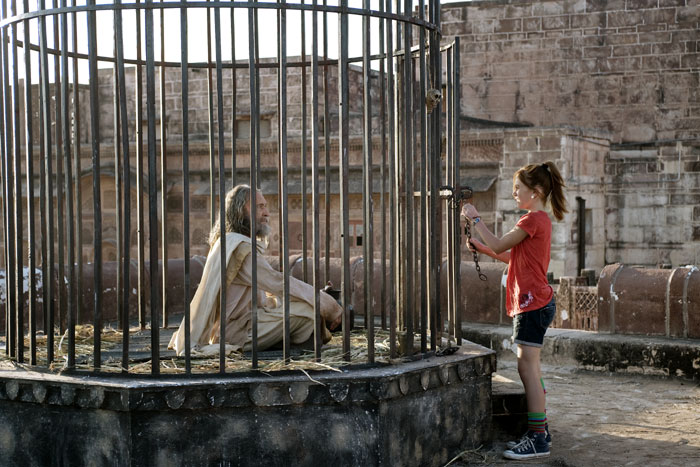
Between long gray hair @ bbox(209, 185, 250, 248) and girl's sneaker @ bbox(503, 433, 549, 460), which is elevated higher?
long gray hair @ bbox(209, 185, 250, 248)

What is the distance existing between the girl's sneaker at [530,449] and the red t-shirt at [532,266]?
63 cm

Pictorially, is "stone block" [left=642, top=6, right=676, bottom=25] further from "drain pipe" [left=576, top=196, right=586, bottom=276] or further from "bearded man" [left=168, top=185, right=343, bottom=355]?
"bearded man" [left=168, top=185, right=343, bottom=355]

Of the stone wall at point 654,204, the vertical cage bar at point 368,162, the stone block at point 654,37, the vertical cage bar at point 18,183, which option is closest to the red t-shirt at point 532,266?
the vertical cage bar at point 368,162

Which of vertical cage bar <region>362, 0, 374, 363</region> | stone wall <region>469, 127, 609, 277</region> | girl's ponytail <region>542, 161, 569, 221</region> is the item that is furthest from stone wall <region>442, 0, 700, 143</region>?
vertical cage bar <region>362, 0, 374, 363</region>

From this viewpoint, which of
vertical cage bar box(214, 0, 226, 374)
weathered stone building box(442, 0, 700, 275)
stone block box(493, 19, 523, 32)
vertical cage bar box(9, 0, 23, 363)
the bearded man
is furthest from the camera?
stone block box(493, 19, 523, 32)

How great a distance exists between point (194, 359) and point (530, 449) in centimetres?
175

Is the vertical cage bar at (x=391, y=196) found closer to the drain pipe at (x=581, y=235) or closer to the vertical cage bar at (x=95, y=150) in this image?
the vertical cage bar at (x=95, y=150)

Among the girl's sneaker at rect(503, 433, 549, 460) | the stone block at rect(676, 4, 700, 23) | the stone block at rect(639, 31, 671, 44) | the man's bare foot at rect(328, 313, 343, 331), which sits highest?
the stone block at rect(676, 4, 700, 23)

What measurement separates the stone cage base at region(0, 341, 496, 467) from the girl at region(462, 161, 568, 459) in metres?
0.68

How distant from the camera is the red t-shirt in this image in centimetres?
473

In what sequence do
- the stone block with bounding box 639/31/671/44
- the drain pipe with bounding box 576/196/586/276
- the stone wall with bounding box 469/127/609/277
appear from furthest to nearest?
the stone block with bounding box 639/31/671/44, the drain pipe with bounding box 576/196/586/276, the stone wall with bounding box 469/127/609/277

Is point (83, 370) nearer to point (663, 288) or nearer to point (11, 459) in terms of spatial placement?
point (11, 459)

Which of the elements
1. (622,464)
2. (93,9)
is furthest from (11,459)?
(622,464)

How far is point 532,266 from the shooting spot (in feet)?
15.6
